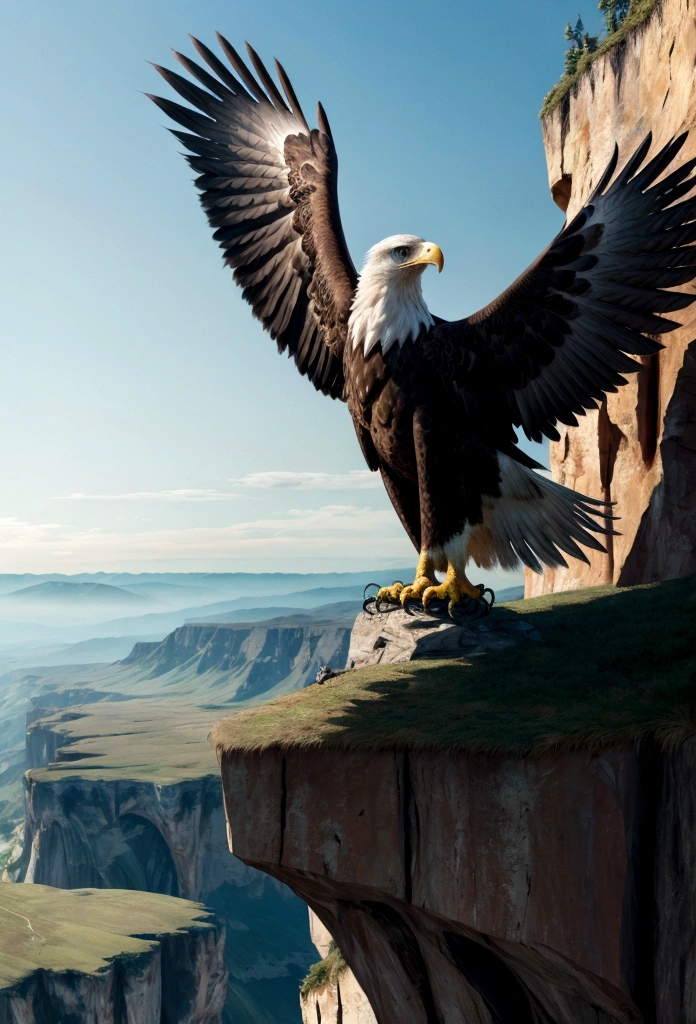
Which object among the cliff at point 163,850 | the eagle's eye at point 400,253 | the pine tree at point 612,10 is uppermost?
the pine tree at point 612,10

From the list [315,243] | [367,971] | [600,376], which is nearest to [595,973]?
[367,971]

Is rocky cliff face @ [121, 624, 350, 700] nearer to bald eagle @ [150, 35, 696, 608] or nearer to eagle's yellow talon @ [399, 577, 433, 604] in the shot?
bald eagle @ [150, 35, 696, 608]

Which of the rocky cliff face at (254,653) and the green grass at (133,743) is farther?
the rocky cliff face at (254,653)

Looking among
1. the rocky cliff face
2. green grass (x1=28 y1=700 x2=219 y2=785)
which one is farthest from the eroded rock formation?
the rocky cliff face

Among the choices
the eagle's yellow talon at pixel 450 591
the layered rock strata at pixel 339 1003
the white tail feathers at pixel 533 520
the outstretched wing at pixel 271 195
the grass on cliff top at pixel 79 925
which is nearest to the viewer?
the white tail feathers at pixel 533 520

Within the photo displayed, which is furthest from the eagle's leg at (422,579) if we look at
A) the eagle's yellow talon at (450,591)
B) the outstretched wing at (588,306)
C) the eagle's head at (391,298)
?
the eagle's head at (391,298)

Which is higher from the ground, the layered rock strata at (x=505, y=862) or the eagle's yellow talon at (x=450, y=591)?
the eagle's yellow talon at (x=450, y=591)

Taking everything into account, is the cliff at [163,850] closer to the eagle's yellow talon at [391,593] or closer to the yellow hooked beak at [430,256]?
the eagle's yellow talon at [391,593]

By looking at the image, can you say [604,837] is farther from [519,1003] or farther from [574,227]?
[574,227]
